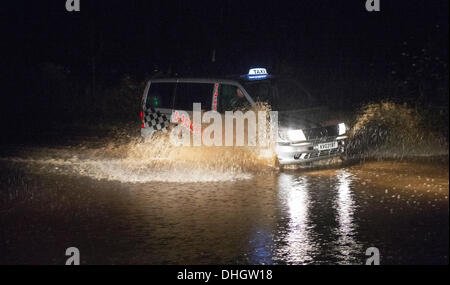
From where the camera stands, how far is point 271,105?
14445 mm

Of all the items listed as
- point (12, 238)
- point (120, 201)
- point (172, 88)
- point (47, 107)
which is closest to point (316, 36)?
point (47, 107)

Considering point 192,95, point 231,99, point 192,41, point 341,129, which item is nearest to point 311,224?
point 341,129

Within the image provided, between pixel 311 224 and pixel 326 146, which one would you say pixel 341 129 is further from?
pixel 311 224

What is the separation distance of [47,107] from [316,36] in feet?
40.0

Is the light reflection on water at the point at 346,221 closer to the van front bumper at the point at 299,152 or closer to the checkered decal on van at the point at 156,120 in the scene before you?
the van front bumper at the point at 299,152

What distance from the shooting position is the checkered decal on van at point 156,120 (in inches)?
608

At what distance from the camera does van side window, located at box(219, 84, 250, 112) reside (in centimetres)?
1466

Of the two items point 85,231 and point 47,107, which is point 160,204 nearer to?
point 85,231

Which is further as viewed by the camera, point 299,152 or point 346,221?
point 299,152

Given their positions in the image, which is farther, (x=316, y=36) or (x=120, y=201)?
(x=316, y=36)

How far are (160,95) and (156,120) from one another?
540 mm

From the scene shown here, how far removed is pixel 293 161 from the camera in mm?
13953

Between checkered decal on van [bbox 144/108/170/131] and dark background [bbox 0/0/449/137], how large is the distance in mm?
13483
